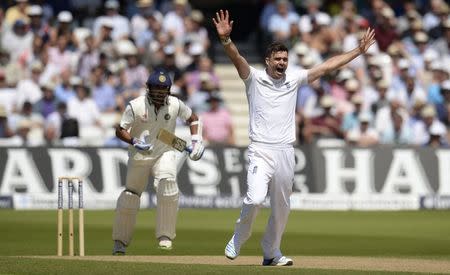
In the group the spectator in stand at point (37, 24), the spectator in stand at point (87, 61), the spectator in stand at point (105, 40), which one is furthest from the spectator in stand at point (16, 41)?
the spectator in stand at point (105, 40)

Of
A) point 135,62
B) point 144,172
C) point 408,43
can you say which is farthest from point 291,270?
point 408,43

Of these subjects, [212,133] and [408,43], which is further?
[408,43]

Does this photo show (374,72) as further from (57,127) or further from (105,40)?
(57,127)

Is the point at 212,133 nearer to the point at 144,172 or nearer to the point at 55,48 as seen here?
Answer: the point at 55,48

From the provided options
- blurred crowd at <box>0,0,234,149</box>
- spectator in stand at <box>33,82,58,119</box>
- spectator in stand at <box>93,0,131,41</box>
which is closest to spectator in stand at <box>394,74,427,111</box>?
blurred crowd at <box>0,0,234,149</box>

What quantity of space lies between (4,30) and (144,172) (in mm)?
8698

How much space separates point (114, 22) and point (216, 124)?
2603mm

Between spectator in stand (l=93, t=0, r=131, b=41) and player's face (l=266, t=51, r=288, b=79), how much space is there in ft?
33.9

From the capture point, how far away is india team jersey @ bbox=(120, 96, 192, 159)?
42.8 feet

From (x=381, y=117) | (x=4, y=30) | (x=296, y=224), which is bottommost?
(x=296, y=224)

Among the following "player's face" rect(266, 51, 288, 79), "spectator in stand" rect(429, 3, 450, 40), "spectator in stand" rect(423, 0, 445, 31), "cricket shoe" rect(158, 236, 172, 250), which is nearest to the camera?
"player's face" rect(266, 51, 288, 79)

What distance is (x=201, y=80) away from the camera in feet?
69.3

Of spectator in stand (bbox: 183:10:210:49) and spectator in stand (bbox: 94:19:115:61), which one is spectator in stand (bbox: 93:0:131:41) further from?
spectator in stand (bbox: 183:10:210:49)

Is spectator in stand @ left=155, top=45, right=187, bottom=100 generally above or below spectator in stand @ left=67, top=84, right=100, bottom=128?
→ above
